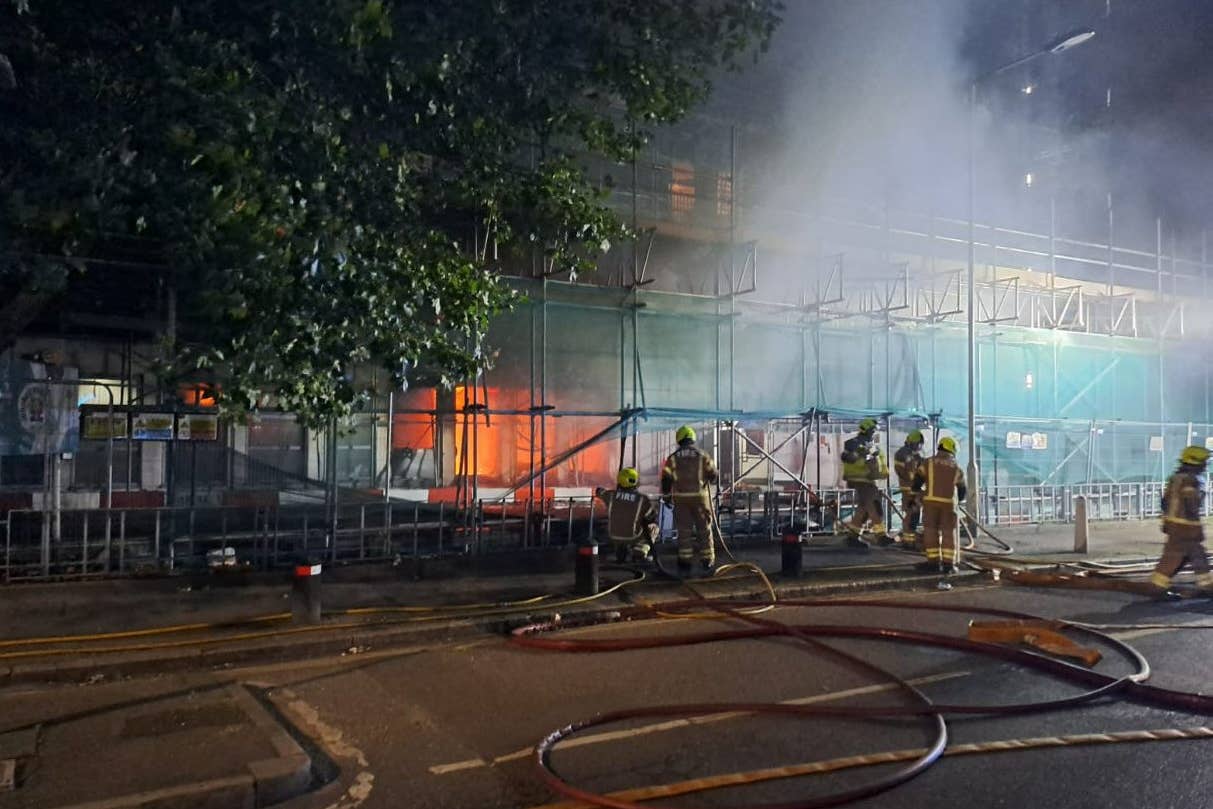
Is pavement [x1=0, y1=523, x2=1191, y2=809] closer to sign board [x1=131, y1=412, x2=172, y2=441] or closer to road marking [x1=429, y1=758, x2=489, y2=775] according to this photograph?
road marking [x1=429, y1=758, x2=489, y2=775]

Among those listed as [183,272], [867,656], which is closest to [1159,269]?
[867,656]

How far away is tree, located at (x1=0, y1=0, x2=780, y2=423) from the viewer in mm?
6523

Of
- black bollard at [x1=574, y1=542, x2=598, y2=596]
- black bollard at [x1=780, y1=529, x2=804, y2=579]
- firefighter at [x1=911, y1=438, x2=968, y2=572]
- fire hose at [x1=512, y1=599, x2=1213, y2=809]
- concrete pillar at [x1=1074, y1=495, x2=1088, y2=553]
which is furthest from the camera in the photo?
concrete pillar at [x1=1074, y1=495, x2=1088, y2=553]

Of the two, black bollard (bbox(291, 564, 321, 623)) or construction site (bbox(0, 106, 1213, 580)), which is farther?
construction site (bbox(0, 106, 1213, 580))

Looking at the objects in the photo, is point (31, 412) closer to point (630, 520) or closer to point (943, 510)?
point (630, 520)

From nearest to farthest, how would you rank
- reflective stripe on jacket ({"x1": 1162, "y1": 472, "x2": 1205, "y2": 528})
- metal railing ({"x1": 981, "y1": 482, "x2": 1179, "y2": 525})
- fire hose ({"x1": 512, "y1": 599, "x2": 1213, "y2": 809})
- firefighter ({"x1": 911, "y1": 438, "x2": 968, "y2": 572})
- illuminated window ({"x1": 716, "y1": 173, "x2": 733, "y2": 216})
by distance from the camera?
fire hose ({"x1": 512, "y1": 599, "x2": 1213, "y2": 809}) < reflective stripe on jacket ({"x1": 1162, "y1": 472, "x2": 1205, "y2": 528}) < firefighter ({"x1": 911, "y1": 438, "x2": 968, "y2": 572}) < illuminated window ({"x1": 716, "y1": 173, "x2": 733, "y2": 216}) < metal railing ({"x1": 981, "y1": 482, "x2": 1179, "y2": 525})

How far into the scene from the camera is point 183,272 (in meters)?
7.09

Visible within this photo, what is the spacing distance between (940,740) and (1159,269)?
20.1 m

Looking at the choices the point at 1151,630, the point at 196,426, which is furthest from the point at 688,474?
the point at 196,426

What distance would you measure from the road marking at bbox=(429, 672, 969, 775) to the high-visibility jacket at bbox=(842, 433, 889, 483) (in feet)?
22.0

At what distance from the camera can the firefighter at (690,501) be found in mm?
10484

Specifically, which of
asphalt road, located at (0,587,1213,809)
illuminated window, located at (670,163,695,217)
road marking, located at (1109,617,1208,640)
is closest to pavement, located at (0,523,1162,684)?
asphalt road, located at (0,587,1213,809)

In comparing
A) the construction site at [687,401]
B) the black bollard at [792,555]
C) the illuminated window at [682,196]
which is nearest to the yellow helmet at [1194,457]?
the construction site at [687,401]

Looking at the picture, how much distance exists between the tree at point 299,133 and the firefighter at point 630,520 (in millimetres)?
2561
